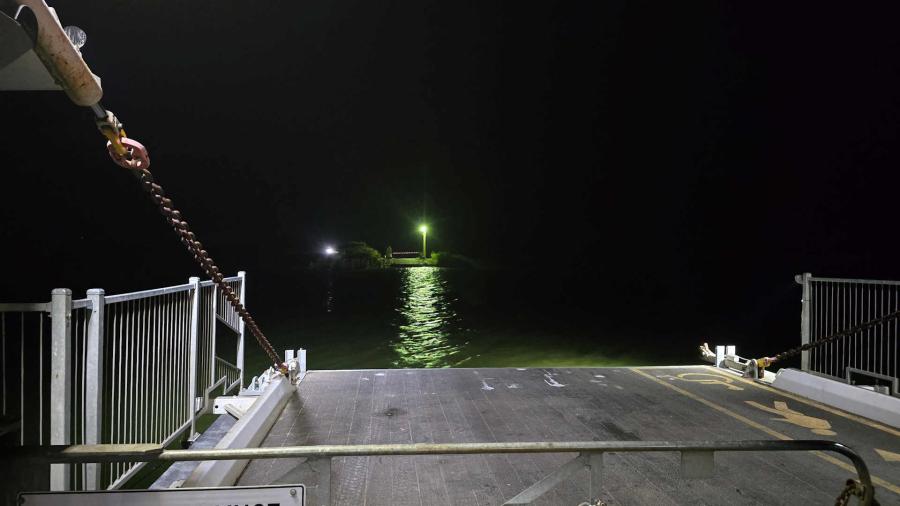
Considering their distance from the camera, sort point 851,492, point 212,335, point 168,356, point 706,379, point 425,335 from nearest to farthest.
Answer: point 851,492 → point 168,356 → point 212,335 → point 706,379 → point 425,335

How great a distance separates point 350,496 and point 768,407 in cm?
541

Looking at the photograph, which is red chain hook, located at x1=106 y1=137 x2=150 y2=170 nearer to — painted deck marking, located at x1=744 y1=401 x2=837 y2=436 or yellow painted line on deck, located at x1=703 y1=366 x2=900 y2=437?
painted deck marking, located at x1=744 y1=401 x2=837 y2=436

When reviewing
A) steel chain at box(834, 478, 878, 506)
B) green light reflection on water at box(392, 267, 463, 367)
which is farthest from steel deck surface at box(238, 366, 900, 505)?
green light reflection on water at box(392, 267, 463, 367)

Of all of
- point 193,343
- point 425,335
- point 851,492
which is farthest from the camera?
point 425,335

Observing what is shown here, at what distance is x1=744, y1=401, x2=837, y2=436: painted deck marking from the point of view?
18.6 ft

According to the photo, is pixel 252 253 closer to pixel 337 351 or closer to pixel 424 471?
pixel 337 351

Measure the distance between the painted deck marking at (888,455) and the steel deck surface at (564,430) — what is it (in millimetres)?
25

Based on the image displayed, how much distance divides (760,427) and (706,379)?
249 centimetres

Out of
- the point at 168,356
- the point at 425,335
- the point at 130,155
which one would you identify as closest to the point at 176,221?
the point at 130,155

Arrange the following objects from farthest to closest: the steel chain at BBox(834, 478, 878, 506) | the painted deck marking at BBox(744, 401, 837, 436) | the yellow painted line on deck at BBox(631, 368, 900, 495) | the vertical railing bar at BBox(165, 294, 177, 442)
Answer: the painted deck marking at BBox(744, 401, 837, 436)
the vertical railing bar at BBox(165, 294, 177, 442)
the yellow painted line on deck at BBox(631, 368, 900, 495)
the steel chain at BBox(834, 478, 878, 506)

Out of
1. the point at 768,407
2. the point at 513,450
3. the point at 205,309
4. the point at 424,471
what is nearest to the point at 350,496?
the point at 424,471

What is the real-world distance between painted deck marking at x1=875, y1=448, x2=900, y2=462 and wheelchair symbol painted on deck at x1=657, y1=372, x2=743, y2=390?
252cm

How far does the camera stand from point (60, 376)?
3.13 m

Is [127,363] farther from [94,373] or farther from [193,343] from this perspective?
[193,343]
